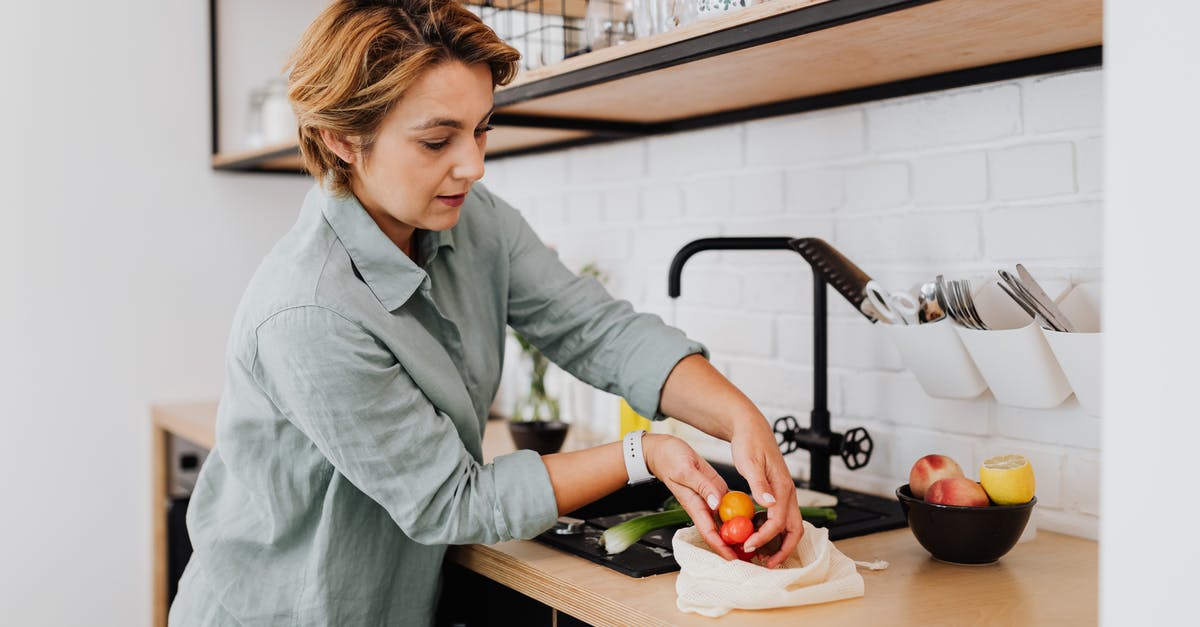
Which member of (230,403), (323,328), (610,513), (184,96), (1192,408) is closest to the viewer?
(1192,408)

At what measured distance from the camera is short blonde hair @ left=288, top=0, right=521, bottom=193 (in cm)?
116

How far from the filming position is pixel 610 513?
5.16 ft

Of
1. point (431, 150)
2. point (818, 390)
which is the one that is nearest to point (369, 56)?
point (431, 150)

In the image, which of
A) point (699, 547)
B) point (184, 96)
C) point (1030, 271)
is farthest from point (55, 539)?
point (1030, 271)

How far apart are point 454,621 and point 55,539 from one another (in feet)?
4.53

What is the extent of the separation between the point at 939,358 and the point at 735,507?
0.41 m

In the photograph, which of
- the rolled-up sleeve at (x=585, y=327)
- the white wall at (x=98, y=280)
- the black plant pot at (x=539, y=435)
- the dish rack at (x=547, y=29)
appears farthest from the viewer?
the white wall at (x=98, y=280)

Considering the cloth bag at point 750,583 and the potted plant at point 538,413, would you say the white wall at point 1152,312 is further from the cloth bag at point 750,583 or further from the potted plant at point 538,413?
the potted plant at point 538,413

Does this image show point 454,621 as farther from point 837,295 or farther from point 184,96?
point 184,96

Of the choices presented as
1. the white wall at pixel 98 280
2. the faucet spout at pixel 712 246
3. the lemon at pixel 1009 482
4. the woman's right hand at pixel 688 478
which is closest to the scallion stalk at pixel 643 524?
the woman's right hand at pixel 688 478

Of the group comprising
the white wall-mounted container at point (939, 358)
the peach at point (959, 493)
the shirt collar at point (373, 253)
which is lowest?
the peach at point (959, 493)

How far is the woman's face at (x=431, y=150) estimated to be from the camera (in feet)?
3.88

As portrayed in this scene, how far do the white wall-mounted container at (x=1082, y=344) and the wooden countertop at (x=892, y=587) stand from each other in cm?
20

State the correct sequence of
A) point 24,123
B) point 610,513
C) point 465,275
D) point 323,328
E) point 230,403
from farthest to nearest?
point 24,123
point 610,513
point 465,275
point 230,403
point 323,328
